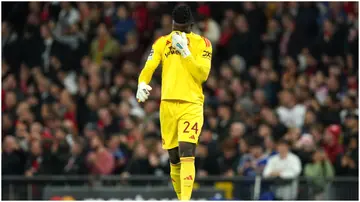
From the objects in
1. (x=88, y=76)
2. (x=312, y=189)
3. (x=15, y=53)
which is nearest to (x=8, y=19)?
(x=15, y=53)

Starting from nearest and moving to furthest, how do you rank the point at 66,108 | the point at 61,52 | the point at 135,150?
the point at 135,150 < the point at 66,108 < the point at 61,52

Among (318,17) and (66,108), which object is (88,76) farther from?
(318,17)

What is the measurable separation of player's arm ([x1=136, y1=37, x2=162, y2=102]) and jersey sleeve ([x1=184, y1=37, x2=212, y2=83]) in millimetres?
364

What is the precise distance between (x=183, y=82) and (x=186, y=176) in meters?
1.04

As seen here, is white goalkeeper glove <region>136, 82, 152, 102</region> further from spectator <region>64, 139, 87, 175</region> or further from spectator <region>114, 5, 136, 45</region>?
spectator <region>114, 5, 136, 45</region>

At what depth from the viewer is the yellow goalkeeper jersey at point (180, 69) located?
13.7 m

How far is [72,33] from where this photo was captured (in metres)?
27.0

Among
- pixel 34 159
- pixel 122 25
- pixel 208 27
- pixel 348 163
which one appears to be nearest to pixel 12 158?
pixel 34 159

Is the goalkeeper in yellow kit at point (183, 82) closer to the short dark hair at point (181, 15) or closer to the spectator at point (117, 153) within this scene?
the short dark hair at point (181, 15)

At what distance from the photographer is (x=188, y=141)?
13.6 meters

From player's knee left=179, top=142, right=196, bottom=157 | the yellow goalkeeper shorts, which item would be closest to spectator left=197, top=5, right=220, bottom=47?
the yellow goalkeeper shorts

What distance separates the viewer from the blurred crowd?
2170 centimetres

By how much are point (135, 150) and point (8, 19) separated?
636 cm

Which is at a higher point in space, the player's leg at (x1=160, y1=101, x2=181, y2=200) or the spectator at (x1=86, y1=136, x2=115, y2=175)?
the player's leg at (x1=160, y1=101, x2=181, y2=200)
